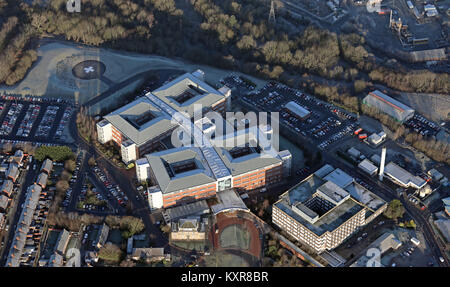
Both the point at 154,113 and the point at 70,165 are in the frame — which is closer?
the point at 70,165

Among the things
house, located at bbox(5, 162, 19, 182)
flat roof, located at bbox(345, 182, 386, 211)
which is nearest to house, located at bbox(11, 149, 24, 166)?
house, located at bbox(5, 162, 19, 182)

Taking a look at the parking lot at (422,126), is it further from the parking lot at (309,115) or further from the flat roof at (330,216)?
the flat roof at (330,216)

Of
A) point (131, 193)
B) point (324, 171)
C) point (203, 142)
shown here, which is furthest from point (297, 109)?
point (131, 193)

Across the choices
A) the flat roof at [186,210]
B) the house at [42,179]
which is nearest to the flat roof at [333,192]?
the flat roof at [186,210]

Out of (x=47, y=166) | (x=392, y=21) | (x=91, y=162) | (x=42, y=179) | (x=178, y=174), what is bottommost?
(x=91, y=162)

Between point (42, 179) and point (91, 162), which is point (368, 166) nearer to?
point (91, 162)

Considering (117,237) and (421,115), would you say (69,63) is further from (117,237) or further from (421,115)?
(421,115)

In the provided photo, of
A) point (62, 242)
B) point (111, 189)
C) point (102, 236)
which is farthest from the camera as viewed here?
point (111, 189)

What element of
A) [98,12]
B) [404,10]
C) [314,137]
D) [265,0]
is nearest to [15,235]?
[314,137]
